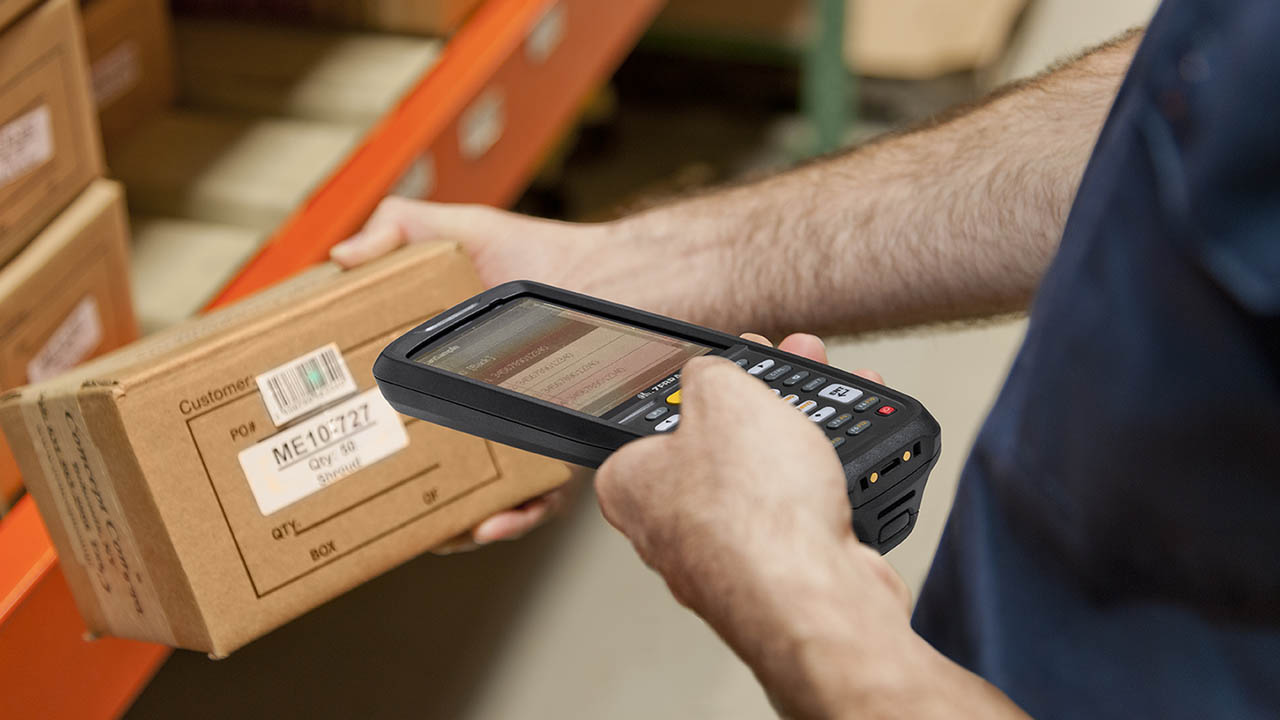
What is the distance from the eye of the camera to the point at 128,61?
117 cm

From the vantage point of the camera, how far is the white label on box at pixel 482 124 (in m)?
1.22

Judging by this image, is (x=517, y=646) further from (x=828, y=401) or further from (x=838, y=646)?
(x=838, y=646)

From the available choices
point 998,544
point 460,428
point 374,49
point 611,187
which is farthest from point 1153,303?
point 611,187

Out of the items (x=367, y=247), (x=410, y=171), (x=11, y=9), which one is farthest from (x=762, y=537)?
(x=410, y=171)

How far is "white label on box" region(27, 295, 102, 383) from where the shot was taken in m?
0.86

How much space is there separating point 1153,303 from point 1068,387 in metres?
0.04

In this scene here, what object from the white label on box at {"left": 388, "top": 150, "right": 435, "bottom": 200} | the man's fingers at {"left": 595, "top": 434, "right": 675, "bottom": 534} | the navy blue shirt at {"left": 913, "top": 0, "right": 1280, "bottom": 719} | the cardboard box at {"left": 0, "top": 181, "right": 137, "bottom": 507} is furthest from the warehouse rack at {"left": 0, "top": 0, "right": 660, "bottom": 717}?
the navy blue shirt at {"left": 913, "top": 0, "right": 1280, "bottom": 719}

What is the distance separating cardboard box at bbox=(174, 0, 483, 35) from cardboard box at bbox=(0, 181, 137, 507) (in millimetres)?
477

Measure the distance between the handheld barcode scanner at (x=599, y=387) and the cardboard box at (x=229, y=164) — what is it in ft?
1.70

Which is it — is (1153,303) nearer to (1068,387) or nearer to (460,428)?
(1068,387)

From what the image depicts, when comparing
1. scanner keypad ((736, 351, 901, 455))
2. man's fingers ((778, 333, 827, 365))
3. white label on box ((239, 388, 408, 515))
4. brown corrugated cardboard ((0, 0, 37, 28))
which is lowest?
white label on box ((239, 388, 408, 515))

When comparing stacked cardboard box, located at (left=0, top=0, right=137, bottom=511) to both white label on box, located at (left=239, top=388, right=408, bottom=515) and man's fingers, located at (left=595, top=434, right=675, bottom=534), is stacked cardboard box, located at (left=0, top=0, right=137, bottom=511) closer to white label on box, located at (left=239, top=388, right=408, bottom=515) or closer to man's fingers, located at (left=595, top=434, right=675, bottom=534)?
white label on box, located at (left=239, top=388, right=408, bottom=515)

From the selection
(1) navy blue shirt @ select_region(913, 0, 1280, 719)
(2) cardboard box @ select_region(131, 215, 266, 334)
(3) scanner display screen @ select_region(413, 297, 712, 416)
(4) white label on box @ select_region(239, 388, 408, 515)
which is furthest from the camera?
(2) cardboard box @ select_region(131, 215, 266, 334)

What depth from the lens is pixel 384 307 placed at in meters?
0.76
